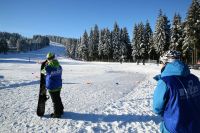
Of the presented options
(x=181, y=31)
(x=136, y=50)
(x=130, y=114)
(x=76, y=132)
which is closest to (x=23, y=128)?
(x=76, y=132)

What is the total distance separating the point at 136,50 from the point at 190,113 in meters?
80.5

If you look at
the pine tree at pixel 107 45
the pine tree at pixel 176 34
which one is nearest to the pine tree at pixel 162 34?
the pine tree at pixel 176 34

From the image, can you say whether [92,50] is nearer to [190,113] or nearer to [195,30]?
[195,30]

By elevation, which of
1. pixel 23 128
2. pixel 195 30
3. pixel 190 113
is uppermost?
pixel 195 30

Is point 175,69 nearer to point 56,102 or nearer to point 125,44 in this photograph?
point 56,102

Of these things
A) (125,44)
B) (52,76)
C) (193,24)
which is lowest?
(52,76)

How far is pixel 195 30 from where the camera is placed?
174 ft

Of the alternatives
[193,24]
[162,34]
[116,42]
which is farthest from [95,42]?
[193,24]

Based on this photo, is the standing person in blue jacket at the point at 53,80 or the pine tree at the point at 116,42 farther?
the pine tree at the point at 116,42

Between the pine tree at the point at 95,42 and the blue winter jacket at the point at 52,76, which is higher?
the pine tree at the point at 95,42

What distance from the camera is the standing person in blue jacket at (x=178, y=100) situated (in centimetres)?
367

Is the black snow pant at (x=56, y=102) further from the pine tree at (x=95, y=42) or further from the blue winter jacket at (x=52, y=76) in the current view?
the pine tree at (x=95, y=42)

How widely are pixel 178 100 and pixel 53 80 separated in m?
6.14

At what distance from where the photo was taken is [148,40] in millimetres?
82062
